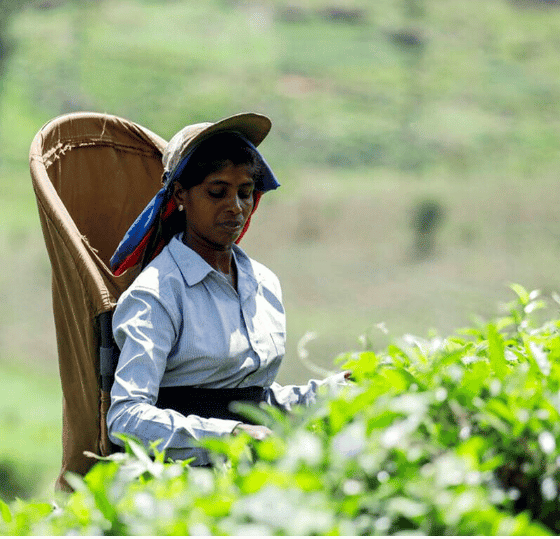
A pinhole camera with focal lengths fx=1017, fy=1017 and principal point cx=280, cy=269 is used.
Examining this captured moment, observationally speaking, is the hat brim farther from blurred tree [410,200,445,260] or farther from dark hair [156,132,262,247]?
blurred tree [410,200,445,260]

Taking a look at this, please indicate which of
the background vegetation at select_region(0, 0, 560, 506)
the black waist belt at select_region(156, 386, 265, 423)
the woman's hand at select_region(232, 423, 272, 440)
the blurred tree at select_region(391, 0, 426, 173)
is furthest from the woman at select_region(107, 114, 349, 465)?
the blurred tree at select_region(391, 0, 426, 173)

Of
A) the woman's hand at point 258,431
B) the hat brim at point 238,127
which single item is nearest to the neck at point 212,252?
the hat brim at point 238,127

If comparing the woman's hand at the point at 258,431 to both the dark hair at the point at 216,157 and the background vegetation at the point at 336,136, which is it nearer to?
the dark hair at the point at 216,157

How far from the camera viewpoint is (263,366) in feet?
8.49

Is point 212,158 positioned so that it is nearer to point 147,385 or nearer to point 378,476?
point 147,385

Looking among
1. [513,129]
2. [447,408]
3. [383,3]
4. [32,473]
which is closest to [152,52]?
[383,3]

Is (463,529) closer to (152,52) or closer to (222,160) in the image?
(222,160)

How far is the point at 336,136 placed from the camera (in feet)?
57.5

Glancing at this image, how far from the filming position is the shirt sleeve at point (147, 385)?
87.4 inches

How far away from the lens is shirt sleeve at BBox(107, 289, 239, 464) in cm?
222

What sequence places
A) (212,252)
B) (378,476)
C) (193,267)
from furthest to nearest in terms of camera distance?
(212,252), (193,267), (378,476)

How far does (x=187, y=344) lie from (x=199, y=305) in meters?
0.13

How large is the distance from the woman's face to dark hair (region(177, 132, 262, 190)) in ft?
0.04

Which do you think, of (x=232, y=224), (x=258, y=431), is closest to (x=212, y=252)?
(x=232, y=224)
